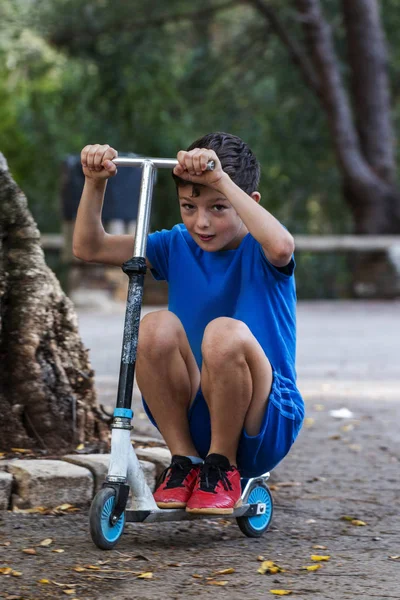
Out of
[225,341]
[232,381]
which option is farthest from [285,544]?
[225,341]

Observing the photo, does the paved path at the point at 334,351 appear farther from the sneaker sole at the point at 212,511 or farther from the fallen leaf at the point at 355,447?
the sneaker sole at the point at 212,511

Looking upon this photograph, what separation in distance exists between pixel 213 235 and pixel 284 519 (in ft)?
3.38

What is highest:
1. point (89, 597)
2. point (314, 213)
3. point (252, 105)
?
point (252, 105)

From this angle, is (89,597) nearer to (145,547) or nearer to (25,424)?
(145,547)

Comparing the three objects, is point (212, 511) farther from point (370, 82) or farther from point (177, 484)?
point (370, 82)

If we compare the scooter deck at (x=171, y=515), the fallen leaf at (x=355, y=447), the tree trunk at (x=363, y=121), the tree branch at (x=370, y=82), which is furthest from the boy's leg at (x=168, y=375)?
the tree branch at (x=370, y=82)

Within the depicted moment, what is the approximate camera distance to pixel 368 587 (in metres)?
2.72

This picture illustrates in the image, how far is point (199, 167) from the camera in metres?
2.93

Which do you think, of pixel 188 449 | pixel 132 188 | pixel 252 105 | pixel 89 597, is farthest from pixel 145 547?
pixel 252 105

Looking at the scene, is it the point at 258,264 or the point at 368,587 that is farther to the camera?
the point at 258,264

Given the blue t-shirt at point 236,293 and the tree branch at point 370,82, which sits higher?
the tree branch at point 370,82

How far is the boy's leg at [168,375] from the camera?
3.13 m

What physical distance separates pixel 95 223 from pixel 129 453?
0.73m

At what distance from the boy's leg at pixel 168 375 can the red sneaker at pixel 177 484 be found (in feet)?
0.14
